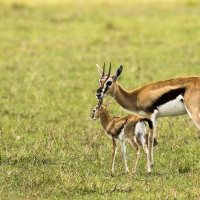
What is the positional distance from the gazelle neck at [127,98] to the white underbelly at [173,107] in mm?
462

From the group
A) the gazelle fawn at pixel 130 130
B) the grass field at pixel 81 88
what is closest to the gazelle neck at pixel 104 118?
the gazelle fawn at pixel 130 130

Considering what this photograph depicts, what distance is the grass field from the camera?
21.2ft

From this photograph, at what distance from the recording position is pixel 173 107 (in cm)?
711

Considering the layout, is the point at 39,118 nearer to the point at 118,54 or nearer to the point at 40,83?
the point at 40,83

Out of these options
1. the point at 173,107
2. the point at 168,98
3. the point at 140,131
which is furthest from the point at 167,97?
the point at 140,131

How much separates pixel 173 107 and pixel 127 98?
731mm

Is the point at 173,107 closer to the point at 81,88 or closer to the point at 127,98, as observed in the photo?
the point at 127,98

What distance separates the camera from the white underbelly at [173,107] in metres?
7.09

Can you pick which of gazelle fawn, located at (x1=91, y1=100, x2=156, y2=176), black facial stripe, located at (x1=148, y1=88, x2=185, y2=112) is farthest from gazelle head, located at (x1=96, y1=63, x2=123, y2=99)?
black facial stripe, located at (x1=148, y1=88, x2=185, y2=112)

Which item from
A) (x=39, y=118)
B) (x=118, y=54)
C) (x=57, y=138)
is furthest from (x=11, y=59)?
(x=57, y=138)

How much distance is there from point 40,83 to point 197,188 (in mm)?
6868

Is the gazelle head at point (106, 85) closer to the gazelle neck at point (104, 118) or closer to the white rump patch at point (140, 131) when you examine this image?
the gazelle neck at point (104, 118)

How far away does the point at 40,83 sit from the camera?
1264 cm

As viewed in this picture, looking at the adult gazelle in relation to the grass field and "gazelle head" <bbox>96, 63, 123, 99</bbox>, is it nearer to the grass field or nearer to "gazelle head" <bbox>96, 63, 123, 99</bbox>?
"gazelle head" <bbox>96, 63, 123, 99</bbox>
